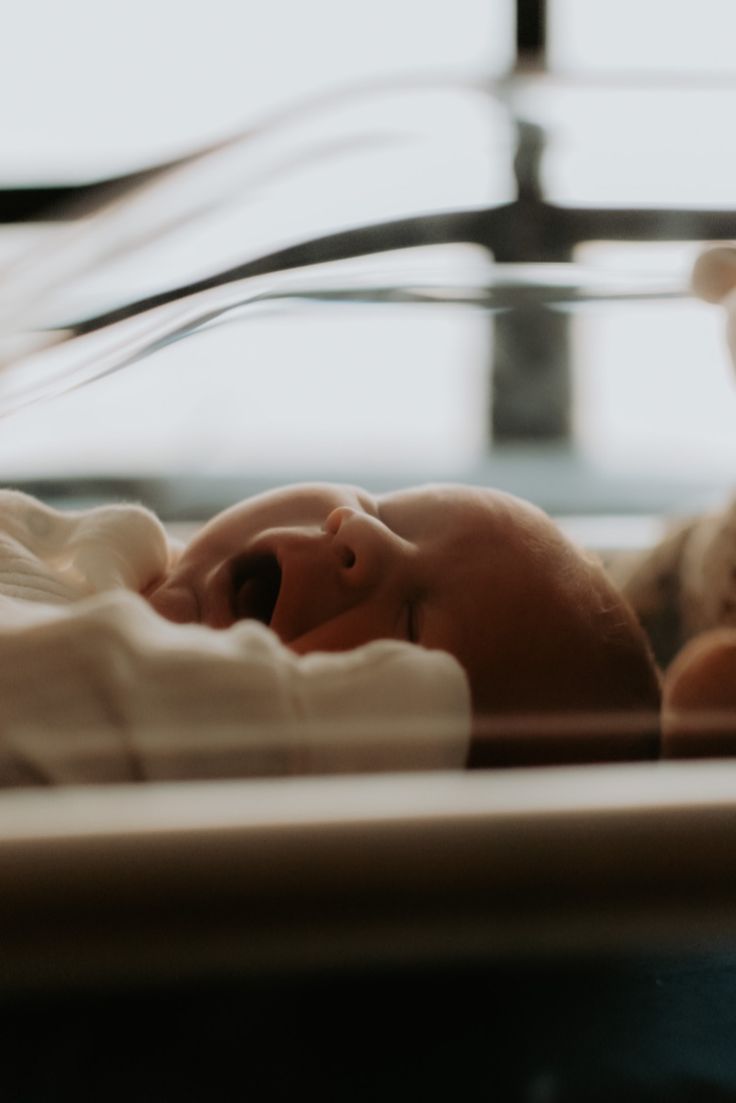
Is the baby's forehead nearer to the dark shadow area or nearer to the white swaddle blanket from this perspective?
the white swaddle blanket

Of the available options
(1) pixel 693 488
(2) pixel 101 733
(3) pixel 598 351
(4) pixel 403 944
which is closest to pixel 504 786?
(4) pixel 403 944

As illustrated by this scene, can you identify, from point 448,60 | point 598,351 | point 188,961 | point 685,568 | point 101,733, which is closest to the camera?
point 188,961

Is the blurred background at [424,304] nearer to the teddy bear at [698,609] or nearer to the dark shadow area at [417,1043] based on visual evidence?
the teddy bear at [698,609]

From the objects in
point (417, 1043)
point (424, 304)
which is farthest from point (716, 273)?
point (417, 1043)

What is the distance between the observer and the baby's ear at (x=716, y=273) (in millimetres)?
499

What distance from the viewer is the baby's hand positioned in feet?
1.17

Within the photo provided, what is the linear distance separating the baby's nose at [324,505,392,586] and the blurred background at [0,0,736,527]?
0.05m

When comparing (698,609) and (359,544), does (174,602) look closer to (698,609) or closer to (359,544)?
(359,544)

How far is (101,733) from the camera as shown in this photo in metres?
0.33

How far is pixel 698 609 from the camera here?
0.44m

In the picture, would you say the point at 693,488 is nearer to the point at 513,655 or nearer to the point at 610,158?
the point at 513,655

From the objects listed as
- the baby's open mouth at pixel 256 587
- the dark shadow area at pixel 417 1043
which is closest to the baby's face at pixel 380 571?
the baby's open mouth at pixel 256 587

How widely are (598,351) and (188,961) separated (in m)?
0.45

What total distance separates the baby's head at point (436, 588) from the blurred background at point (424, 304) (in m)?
0.03
